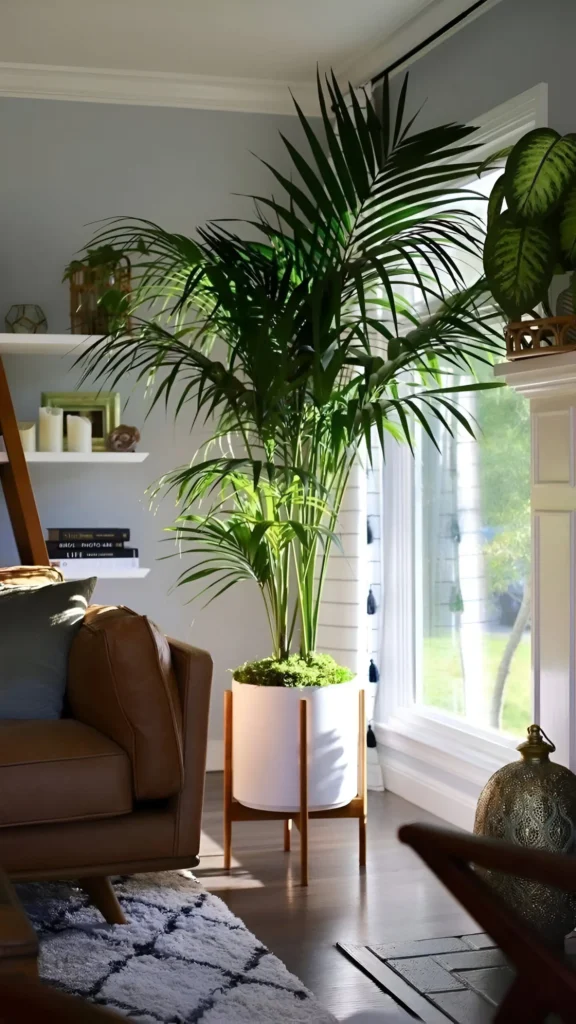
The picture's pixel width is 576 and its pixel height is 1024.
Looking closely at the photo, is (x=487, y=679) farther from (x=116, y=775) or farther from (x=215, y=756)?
(x=116, y=775)

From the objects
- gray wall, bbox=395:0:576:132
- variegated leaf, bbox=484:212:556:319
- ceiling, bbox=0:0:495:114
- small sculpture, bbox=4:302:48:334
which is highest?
ceiling, bbox=0:0:495:114

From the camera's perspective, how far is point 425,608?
168 inches

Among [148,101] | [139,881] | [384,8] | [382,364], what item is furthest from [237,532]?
[148,101]

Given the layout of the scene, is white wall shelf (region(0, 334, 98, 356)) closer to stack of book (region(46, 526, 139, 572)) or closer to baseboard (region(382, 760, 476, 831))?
stack of book (region(46, 526, 139, 572))

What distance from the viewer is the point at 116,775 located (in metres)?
2.72

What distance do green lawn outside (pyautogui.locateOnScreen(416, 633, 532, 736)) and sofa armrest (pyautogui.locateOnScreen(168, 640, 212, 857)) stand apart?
1.13m

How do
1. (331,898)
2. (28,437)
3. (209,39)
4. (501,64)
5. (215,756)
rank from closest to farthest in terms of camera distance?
(331,898) → (501,64) → (209,39) → (28,437) → (215,756)

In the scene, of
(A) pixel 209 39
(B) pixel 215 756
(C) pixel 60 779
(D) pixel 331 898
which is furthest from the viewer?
(B) pixel 215 756

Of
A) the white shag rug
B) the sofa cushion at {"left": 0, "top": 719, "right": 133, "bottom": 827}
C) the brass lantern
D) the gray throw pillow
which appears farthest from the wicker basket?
the brass lantern

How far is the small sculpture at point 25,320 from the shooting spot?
4332mm

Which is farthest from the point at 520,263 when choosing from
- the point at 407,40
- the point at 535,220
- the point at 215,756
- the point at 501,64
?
the point at 215,756

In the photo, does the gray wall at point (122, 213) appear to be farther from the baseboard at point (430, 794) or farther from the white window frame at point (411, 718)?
the baseboard at point (430, 794)

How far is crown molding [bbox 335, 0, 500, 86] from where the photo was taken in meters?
3.76

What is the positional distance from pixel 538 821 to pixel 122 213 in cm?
304
